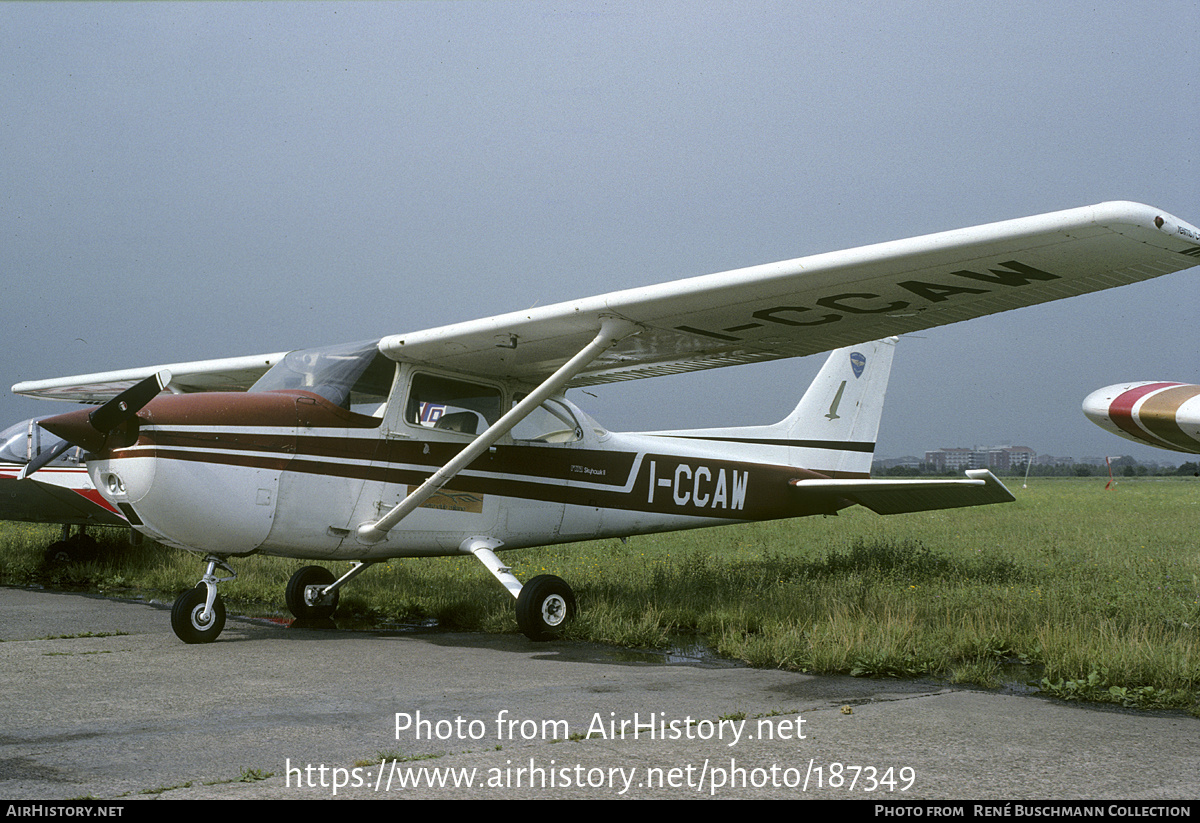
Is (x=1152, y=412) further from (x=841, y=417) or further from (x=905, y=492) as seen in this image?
(x=841, y=417)

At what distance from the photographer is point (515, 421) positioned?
22.7ft

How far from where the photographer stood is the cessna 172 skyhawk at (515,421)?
5.54 meters

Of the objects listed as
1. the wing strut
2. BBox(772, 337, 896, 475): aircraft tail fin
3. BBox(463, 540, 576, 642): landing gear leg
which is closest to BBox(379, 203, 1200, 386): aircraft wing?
the wing strut

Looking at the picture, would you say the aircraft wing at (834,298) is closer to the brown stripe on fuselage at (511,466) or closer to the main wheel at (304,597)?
the brown stripe on fuselage at (511,466)

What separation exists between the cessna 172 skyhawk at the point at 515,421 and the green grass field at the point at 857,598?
0.70 metres

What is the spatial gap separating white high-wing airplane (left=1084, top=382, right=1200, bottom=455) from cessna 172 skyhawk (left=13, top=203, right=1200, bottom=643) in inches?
27.7

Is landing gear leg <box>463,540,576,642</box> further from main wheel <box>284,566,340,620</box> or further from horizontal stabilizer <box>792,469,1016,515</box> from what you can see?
horizontal stabilizer <box>792,469,1016,515</box>

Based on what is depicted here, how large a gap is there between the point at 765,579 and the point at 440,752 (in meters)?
5.94

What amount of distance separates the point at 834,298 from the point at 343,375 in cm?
369

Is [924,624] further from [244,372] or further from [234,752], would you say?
[244,372]

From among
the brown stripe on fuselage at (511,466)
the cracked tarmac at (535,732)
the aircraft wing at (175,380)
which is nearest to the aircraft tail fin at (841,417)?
the brown stripe on fuselage at (511,466)

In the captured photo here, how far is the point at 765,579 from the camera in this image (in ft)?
29.4

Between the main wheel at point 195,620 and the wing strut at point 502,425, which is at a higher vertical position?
the wing strut at point 502,425
